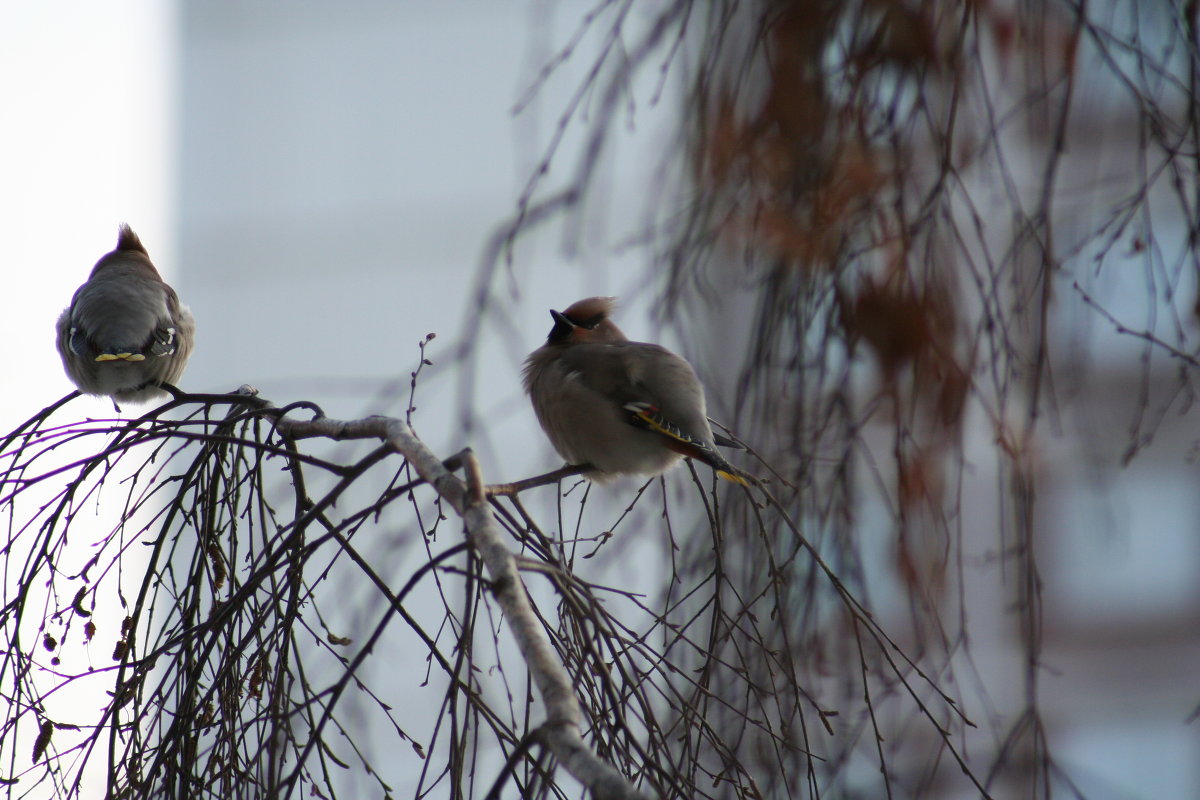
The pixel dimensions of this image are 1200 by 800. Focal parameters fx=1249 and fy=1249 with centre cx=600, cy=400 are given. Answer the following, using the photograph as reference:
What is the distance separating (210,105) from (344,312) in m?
1.36

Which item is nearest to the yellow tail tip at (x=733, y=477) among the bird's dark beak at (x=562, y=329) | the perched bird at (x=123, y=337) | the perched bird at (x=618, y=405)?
the perched bird at (x=618, y=405)

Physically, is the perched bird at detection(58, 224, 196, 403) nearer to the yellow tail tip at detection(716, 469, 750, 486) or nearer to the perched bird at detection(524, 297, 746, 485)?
the perched bird at detection(524, 297, 746, 485)

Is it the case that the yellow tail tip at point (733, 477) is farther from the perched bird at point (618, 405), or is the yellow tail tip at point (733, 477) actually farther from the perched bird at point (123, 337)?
the perched bird at point (123, 337)

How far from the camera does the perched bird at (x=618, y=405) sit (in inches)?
95.7

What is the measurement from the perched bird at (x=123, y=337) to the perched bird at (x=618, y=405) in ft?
3.46

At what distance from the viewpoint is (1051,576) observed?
5785 millimetres

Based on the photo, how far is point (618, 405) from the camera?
2.47 meters

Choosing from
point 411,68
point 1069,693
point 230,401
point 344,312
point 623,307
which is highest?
point 411,68

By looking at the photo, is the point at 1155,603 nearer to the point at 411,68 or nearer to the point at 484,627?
the point at 484,627

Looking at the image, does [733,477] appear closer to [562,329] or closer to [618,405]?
[618,405]

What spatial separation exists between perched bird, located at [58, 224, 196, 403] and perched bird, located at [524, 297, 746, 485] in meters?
1.06

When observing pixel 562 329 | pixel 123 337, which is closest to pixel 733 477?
pixel 562 329

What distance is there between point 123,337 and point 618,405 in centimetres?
133

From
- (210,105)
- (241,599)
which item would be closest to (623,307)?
(241,599)
